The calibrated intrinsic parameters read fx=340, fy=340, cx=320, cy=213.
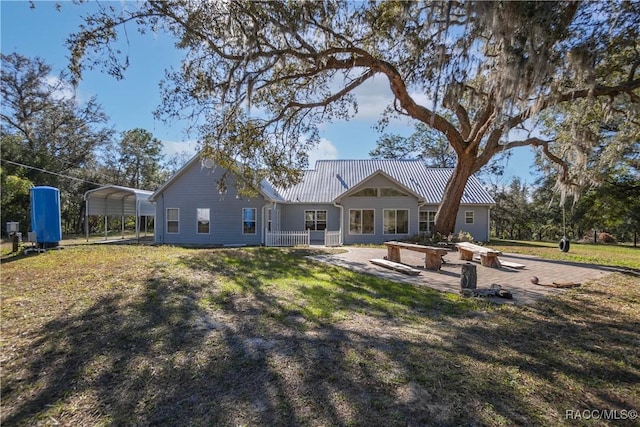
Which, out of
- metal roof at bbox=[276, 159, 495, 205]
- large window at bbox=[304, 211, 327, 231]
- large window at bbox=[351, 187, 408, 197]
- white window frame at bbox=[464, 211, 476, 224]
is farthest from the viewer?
large window at bbox=[304, 211, 327, 231]

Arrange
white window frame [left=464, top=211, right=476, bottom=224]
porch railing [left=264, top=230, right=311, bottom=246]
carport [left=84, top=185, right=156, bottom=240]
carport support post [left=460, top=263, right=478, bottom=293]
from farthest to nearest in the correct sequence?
white window frame [left=464, top=211, right=476, bottom=224]
carport [left=84, top=185, right=156, bottom=240]
porch railing [left=264, top=230, right=311, bottom=246]
carport support post [left=460, top=263, right=478, bottom=293]

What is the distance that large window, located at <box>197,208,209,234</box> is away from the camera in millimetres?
19078

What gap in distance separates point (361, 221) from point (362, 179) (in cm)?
337

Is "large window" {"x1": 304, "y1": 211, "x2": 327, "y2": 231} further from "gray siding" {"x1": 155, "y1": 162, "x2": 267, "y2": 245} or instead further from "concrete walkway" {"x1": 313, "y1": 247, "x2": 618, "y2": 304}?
"concrete walkway" {"x1": 313, "y1": 247, "x2": 618, "y2": 304}

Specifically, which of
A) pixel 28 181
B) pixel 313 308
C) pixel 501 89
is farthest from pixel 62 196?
pixel 501 89

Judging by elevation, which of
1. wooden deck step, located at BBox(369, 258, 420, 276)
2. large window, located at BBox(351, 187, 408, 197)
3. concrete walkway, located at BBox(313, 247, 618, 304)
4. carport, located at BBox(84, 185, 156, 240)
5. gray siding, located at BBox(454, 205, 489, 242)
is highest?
large window, located at BBox(351, 187, 408, 197)

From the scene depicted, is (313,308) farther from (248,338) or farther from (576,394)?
(576,394)

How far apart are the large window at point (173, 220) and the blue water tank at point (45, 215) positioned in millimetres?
6721

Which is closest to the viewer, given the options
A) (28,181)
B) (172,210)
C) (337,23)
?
(337,23)

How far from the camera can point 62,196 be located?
87.9 ft

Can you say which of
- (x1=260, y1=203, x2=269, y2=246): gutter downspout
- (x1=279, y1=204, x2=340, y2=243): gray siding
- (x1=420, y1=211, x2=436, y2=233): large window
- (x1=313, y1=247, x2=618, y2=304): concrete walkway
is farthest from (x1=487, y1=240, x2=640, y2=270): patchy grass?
(x1=260, y1=203, x2=269, y2=246): gutter downspout

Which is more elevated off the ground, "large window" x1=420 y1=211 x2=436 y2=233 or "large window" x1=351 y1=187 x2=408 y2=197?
"large window" x1=351 y1=187 x2=408 y2=197

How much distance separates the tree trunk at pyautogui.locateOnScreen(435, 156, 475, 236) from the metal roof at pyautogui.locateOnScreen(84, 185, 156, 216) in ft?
53.4

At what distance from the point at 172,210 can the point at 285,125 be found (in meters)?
9.82
